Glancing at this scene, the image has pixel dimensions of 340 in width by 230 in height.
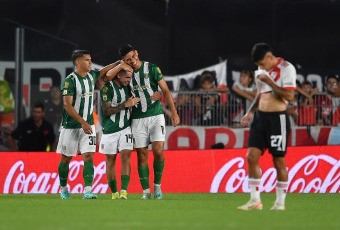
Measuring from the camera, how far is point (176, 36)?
20016 mm

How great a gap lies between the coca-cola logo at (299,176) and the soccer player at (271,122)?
19.0 feet

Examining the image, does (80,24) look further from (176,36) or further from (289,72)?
(289,72)

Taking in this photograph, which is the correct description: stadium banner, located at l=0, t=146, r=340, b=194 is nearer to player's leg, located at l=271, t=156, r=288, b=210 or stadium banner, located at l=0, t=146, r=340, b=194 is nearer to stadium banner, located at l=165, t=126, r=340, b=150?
stadium banner, located at l=165, t=126, r=340, b=150

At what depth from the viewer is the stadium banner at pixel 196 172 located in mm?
16016

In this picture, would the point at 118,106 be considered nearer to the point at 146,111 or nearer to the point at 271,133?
the point at 146,111

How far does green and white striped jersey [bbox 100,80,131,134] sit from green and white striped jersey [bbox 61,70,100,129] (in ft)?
0.72

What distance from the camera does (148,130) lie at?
13.0 m

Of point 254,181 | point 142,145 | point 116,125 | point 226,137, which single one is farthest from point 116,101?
point 226,137

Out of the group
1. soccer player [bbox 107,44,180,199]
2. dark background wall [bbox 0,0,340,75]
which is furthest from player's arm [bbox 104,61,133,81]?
dark background wall [bbox 0,0,340,75]

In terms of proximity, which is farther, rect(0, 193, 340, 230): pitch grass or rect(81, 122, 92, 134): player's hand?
rect(81, 122, 92, 134): player's hand

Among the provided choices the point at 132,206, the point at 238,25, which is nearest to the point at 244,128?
the point at 238,25

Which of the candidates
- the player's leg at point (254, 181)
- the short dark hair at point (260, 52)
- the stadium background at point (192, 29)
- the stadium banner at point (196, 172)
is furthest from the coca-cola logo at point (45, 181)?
the short dark hair at point (260, 52)

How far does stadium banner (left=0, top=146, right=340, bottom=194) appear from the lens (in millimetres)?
16016

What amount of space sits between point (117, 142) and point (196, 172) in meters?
3.53
